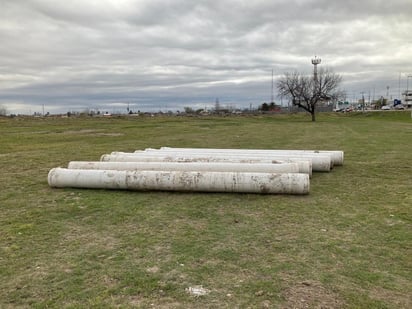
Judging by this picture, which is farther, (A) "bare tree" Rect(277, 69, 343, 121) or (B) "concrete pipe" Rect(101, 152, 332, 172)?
(A) "bare tree" Rect(277, 69, 343, 121)

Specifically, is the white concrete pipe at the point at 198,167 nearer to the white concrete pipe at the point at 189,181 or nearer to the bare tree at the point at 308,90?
the white concrete pipe at the point at 189,181

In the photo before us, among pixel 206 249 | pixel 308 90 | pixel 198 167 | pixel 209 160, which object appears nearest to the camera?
pixel 206 249

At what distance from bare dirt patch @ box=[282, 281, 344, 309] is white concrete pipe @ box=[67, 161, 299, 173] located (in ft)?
12.8

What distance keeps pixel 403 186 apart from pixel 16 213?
6861 mm

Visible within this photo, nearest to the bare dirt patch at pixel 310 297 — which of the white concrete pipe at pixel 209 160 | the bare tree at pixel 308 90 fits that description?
the white concrete pipe at pixel 209 160

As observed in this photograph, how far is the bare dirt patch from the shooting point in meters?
2.91

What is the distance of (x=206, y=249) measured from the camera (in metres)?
3.99

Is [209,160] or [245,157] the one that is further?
[245,157]

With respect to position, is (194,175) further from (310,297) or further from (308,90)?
(308,90)

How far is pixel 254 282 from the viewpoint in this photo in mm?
3248

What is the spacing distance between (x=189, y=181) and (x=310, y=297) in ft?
12.1

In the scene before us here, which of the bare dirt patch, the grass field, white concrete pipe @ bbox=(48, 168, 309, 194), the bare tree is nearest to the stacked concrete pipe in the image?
white concrete pipe @ bbox=(48, 168, 309, 194)

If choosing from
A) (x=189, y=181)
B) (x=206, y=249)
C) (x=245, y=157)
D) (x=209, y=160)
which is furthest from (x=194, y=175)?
(x=206, y=249)

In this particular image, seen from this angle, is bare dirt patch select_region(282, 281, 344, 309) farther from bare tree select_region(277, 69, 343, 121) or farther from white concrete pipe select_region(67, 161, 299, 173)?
bare tree select_region(277, 69, 343, 121)
